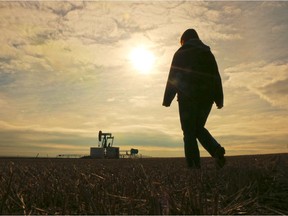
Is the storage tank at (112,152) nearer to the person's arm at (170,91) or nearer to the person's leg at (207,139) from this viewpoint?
the person's arm at (170,91)

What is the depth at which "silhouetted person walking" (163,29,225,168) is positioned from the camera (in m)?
5.60

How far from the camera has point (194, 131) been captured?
18.5ft

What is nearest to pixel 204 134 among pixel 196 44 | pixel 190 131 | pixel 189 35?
pixel 190 131

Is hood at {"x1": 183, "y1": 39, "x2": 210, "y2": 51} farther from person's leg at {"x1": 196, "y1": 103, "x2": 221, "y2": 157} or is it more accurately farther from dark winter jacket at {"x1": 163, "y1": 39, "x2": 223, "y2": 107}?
person's leg at {"x1": 196, "y1": 103, "x2": 221, "y2": 157}

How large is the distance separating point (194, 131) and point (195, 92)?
0.59 metres

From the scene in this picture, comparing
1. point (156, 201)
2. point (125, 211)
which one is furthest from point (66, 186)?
point (156, 201)

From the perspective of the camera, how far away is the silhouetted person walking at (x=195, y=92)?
560 centimetres

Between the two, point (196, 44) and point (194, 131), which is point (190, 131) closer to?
point (194, 131)

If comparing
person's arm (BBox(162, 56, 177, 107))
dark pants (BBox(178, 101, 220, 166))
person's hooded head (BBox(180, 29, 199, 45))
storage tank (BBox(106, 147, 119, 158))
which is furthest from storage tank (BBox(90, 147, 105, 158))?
dark pants (BBox(178, 101, 220, 166))

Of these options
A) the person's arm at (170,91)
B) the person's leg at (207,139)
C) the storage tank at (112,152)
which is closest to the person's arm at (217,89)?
the person's leg at (207,139)

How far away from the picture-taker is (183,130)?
574cm

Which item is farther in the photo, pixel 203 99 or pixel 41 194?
pixel 203 99

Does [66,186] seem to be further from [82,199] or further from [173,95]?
[173,95]

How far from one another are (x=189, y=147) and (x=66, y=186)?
2922mm
